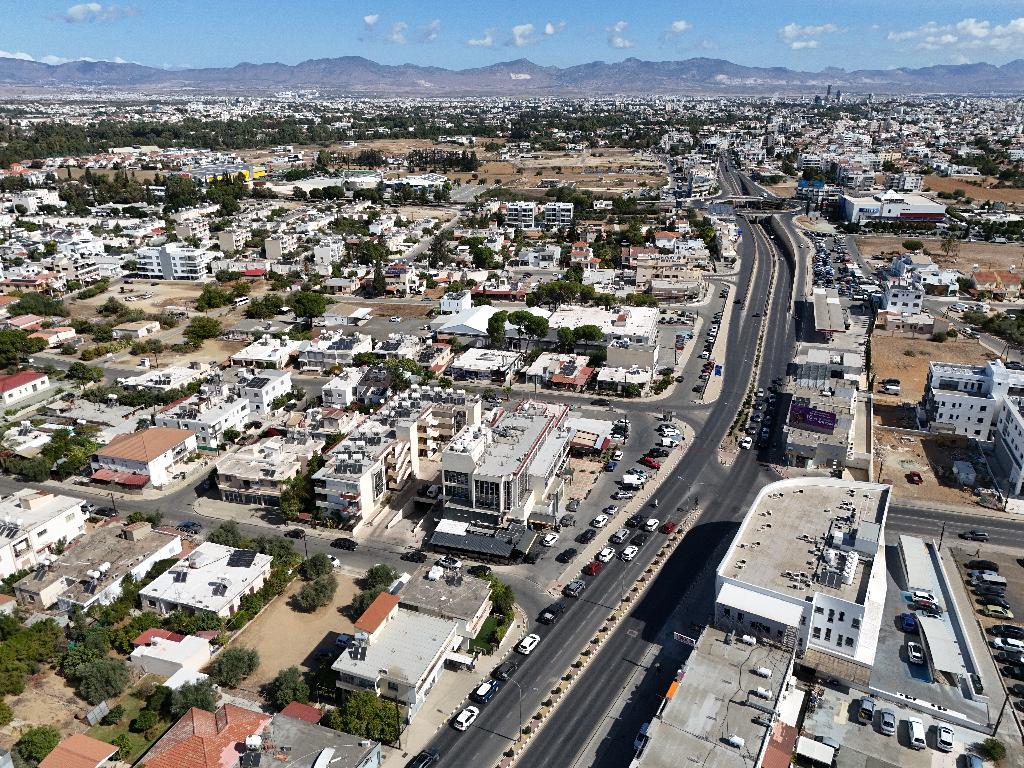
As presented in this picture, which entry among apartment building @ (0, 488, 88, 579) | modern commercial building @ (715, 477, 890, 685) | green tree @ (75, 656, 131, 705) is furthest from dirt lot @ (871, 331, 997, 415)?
apartment building @ (0, 488, 88, 579)

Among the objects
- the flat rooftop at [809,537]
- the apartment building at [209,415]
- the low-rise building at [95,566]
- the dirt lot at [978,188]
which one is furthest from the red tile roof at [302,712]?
the dirt lot at [978,188]

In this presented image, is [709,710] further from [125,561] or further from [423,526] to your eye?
[125,561]

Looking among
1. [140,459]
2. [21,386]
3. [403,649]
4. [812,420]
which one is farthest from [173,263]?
[812,420]

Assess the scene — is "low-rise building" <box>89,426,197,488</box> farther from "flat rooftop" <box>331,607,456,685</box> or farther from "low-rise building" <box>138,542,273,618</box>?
"flat rooftop" <box>331,607,456,685</box>

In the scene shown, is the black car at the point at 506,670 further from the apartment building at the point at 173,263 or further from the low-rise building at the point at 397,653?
the apartment building at the point at 173,263

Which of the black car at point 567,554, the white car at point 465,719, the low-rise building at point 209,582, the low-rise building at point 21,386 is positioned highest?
the low-rise building at point 21,386
